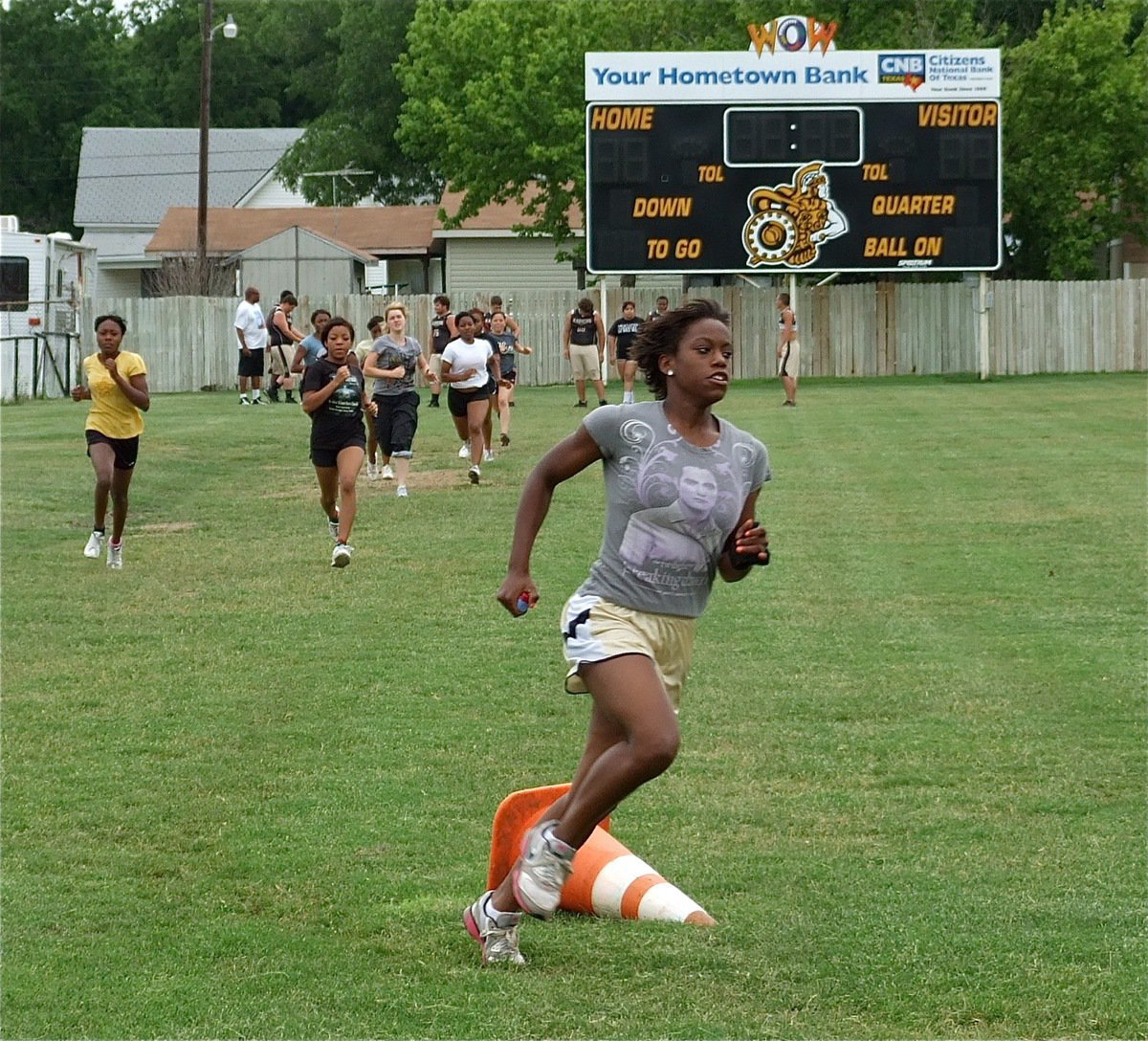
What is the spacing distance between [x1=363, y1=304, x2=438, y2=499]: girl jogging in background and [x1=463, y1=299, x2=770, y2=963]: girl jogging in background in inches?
469

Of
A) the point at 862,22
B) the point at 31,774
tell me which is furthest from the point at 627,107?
the point at 31,774

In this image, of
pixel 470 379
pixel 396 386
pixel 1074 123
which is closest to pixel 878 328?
pixel 1074 123

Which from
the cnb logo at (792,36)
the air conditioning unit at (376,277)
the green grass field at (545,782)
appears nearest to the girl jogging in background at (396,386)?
the green grass field at (545,782)

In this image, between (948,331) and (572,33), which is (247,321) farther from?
(572,33)

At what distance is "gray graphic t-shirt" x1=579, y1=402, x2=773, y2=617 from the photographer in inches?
224

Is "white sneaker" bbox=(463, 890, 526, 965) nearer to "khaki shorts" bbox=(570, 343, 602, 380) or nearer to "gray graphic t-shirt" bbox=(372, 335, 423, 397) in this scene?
"gray graphic t-shirt" bbox=(372, 335, 423, 397)

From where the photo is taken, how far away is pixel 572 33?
48594mm

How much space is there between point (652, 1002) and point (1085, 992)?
1232 millimetres

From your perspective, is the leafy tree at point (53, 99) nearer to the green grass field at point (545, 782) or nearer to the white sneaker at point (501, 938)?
the green grass field at point (545, 782)

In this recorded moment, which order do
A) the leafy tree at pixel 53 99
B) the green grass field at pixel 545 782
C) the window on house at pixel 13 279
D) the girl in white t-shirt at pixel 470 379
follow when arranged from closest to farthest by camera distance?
the green grass field at pixel 545 782, the girl in white t-shirt at pixel 470 379, the window on house at pixel 13 279, the leafy tree at pixel 53 99


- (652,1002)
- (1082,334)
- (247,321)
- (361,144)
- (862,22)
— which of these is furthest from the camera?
(361,144)

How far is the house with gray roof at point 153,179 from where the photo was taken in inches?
2773

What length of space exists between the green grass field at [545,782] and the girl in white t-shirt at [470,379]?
2.37 m

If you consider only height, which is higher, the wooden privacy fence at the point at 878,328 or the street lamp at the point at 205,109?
the street lamp at the point at 205,109
